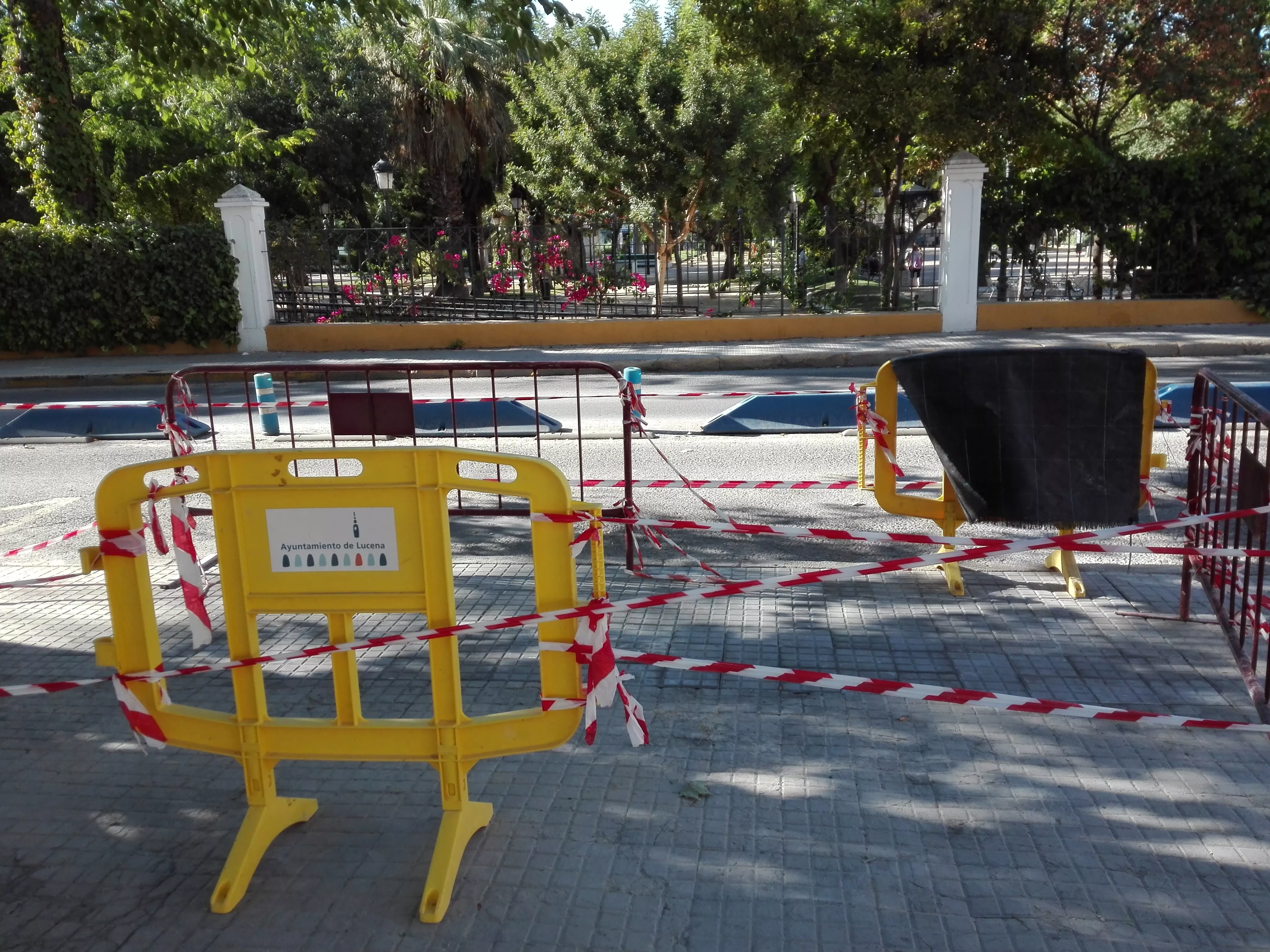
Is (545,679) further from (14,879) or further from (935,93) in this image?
(935,93)

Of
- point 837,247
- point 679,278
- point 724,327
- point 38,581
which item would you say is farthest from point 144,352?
point 38,581

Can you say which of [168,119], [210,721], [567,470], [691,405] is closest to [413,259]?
[168,119]

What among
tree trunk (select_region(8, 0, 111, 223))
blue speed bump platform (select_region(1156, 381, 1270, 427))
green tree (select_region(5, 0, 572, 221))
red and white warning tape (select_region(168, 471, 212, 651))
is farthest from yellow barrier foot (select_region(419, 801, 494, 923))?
tree trunk (select_region(8, 0, 111, 223))

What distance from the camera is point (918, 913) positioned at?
3.33m

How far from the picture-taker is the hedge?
18641mm

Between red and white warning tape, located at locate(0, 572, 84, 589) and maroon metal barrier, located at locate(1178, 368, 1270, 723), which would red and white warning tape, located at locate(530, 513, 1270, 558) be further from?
red and white warning tape, located at locate(0, 572, 84, 589)

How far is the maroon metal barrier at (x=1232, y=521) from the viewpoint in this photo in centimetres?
443

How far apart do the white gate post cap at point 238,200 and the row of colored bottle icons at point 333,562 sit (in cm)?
1722

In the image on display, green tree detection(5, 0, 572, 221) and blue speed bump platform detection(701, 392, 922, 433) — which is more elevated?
green tree detection(5, 0, 572, 221)

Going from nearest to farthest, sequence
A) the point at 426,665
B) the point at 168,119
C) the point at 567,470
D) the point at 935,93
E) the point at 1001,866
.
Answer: the point at 1001,866, the point at 426,665, the point at 567,470, the point at 935,93, the point at 168,119

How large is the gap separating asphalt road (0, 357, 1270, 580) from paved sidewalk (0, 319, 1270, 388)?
2572 mm

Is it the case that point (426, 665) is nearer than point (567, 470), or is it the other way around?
point (426, 665)

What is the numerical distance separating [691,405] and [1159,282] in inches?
436

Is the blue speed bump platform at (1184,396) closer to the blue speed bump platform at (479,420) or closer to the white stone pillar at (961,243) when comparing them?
the blue speed bump platform at (479,420)
